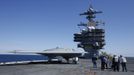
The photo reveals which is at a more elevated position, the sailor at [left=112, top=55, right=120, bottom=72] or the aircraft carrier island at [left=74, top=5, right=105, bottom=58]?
the aircraft carrier island at [left=74, top=5, right=105, bottom=58]

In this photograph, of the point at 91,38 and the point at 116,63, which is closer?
the point at 116,63

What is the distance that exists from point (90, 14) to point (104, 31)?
13.4 meters

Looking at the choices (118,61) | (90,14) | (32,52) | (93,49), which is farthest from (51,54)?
(90,14)

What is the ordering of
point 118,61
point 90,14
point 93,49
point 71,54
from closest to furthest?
point 118,61, point 71,54, point 93,49, point 90,14

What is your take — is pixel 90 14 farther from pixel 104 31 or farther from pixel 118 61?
pixel 118 61

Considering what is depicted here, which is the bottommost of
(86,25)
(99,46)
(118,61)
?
(118,61)

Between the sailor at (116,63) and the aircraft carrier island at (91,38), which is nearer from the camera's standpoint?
the sailor at (116,63)

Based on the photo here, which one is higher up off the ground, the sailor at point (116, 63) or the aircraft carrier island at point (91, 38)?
the aircraft carrier island at point (91, 38)

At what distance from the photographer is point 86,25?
15250 cm

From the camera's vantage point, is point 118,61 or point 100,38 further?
point 100,38

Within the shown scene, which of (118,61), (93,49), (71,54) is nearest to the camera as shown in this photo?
(118,61)

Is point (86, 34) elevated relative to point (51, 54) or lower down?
elevated

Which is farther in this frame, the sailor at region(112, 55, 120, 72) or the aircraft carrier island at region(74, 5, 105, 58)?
the aircraft carrier island at region(74, 5, 105, 58)

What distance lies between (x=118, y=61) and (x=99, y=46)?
116085mm
